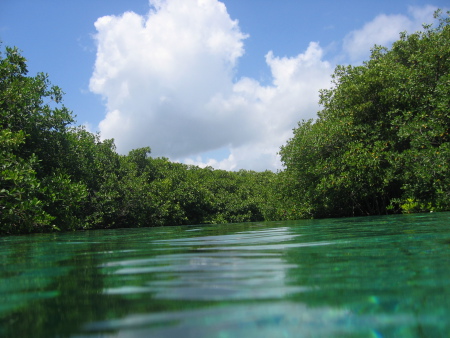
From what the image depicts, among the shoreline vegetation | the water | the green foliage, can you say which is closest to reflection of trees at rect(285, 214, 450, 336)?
the water

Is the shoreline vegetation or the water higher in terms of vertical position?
the shoreline vegetation

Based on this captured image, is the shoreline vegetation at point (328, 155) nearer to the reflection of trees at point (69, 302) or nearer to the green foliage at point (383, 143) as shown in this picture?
the green foliage at point (383, 143)

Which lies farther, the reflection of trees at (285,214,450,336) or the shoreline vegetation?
the shoreline vegetation

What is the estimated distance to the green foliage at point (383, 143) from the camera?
13133 mm

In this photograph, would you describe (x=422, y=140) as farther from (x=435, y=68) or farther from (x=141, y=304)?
(x=141, y=304)

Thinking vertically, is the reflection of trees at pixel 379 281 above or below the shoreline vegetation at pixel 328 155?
below

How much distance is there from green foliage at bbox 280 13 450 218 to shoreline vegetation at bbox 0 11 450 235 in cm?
5

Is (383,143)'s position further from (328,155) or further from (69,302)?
(69,302)

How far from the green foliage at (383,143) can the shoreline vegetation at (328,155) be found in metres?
0.05

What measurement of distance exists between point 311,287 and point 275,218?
2009cm

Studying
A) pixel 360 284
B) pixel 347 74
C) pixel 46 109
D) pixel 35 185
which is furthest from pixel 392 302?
pixel 347 74

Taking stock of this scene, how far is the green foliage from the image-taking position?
43.1 feet

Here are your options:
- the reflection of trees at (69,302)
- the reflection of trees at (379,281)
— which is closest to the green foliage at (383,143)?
the reflection of trees at (379,281)

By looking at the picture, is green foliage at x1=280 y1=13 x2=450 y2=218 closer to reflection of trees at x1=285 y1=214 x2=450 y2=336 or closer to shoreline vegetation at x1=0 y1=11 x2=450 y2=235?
shoreline vegetation at x1=0 y1=11 x2=450 y2=235
